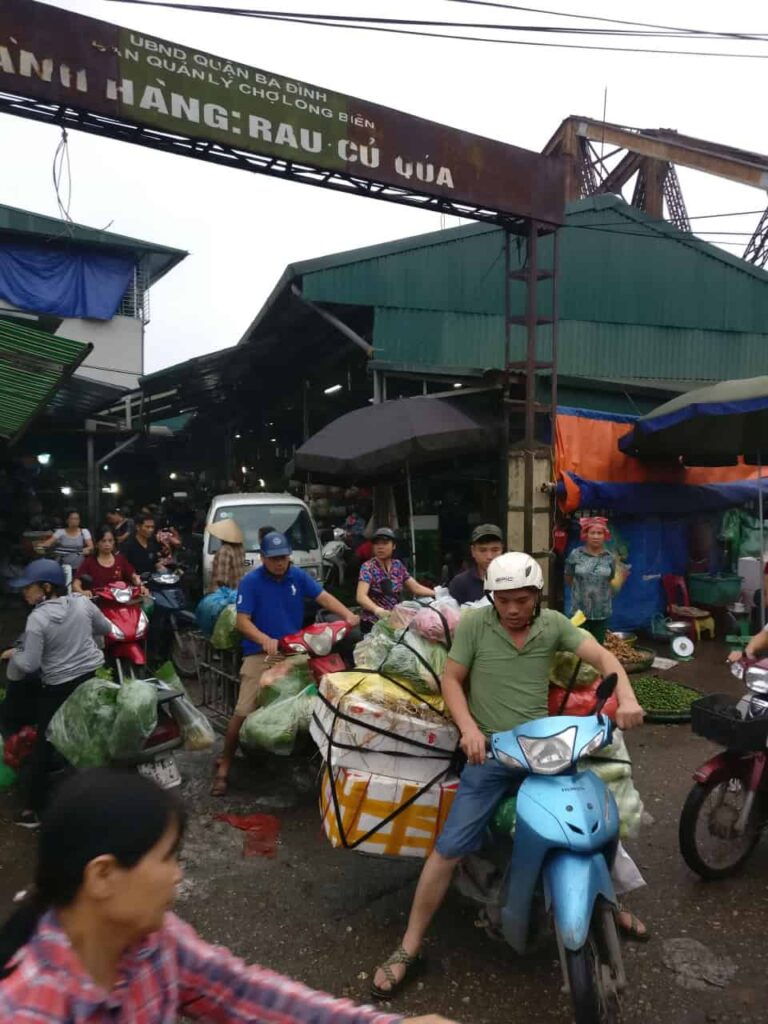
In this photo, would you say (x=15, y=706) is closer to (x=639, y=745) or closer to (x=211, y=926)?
(x=211, y=926)

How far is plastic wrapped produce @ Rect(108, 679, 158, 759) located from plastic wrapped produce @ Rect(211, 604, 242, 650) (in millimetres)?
1082

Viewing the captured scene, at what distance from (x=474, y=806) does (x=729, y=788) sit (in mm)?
1878

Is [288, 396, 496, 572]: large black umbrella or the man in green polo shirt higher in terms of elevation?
[288, 396, 496, 572]: large black umbrella

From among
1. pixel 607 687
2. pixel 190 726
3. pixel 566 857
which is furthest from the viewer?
pixel 190 726

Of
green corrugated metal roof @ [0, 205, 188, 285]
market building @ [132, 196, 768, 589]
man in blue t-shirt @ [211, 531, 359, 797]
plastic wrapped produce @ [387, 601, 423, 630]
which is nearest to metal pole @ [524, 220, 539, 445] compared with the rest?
market building @ [132, 196, 768, 589]

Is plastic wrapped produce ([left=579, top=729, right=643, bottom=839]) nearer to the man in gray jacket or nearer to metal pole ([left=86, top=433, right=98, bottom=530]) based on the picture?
the man in gray jacket

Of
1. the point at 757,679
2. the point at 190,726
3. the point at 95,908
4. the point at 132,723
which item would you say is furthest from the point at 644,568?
the point at 95,908

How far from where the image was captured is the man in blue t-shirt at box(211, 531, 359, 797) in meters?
4.95

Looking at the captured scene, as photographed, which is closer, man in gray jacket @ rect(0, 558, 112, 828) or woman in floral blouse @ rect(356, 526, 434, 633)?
man in gray jacket @ rect(0, 558, 112, 828)

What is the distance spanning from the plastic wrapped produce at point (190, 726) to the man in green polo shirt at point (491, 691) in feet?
6.48

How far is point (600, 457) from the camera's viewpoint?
9.82 m

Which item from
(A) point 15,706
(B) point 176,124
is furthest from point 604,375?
(A) point 15,706

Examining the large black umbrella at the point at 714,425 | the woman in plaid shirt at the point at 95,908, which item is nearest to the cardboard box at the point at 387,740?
the woman in plaid shirt at the point at 95,908

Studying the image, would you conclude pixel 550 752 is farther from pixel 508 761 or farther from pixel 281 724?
pixel 281 724
